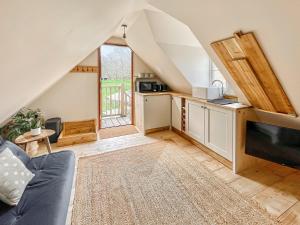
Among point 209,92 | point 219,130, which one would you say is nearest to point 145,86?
point 209,92

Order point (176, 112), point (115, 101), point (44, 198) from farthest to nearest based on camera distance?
point (115, 101), point (176, 112), point (44, 198)

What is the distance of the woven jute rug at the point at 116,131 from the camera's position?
384 centimetres

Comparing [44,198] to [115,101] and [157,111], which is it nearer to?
[157,111]

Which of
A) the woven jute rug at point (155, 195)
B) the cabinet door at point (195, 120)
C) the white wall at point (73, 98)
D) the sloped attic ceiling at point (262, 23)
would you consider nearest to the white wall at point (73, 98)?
the white wall at point (73, 98)

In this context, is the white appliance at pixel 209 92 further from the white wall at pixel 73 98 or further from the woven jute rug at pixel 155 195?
the white wall at pixel 73 98

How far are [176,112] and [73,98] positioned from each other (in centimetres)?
235

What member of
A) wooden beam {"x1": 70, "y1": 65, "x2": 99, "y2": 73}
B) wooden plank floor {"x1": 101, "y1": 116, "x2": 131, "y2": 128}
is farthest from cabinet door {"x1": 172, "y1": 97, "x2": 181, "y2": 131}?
wooden beam {"x1": 70, "y1": 65, "x2": 99, "y2": 73}

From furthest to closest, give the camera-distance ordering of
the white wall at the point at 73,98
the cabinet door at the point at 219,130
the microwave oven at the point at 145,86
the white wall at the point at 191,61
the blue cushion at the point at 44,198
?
the microwave oven at the point at 145,86 < the white wall at the point at 73,98 < the white wall at the point at 191,61 < the cabinet door at the point at 219,130 < the blue cushion at the point at 44,198

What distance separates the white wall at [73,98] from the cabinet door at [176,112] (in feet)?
6.08

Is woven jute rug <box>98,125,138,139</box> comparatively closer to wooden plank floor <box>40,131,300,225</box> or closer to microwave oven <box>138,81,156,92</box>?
wooden plank floor <box>40,131,300,225</box>

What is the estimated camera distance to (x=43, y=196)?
1.33 m

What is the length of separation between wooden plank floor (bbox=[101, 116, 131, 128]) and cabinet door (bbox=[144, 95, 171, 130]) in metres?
1.10

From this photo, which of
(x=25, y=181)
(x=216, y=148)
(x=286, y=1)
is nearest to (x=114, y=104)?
(x=216, y=148)

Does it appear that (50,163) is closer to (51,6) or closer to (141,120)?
(51,6)
